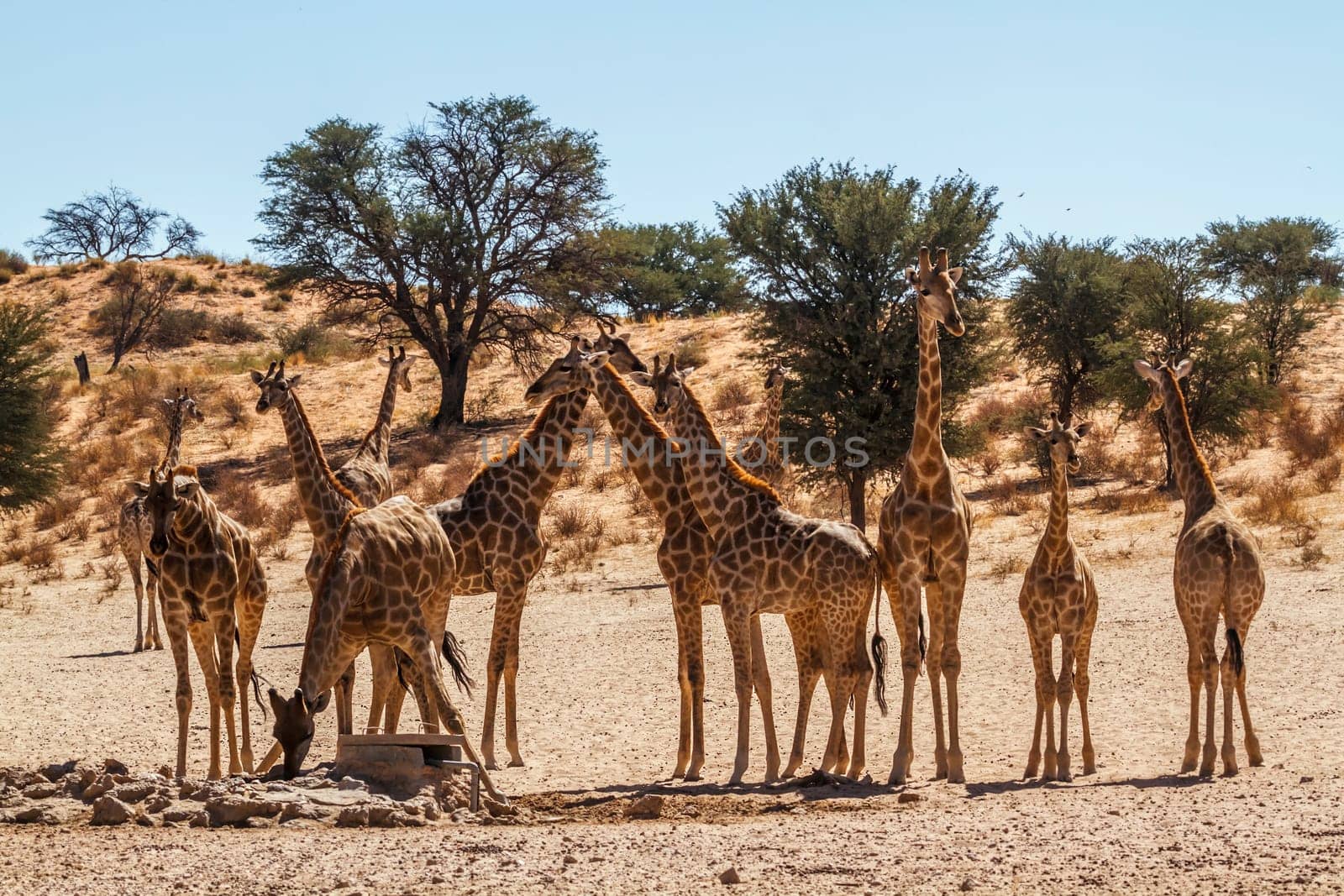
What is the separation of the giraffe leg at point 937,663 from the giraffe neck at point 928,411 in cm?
88

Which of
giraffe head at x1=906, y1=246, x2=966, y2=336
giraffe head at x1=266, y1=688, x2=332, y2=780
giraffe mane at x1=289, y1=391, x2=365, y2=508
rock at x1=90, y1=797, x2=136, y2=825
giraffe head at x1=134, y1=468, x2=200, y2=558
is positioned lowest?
rock at x1=90, y1=797, x2=136, y2=825

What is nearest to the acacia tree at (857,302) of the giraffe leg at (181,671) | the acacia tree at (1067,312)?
the acacia tree at (1067,312)

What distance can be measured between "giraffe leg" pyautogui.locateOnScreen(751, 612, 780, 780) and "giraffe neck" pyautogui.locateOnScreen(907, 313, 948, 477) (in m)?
1.67

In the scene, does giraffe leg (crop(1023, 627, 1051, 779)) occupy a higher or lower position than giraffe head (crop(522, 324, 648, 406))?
lower

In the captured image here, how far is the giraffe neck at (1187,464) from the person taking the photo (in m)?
11.8

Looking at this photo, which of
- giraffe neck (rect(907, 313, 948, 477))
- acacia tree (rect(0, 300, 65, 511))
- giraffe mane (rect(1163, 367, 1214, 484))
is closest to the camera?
giraffe neck (rect(907, 313, 948, 477))

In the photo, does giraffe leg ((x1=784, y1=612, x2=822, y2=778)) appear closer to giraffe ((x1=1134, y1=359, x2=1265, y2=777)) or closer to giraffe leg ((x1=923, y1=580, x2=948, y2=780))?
giraffe leg ((x1=923, y1=580, x2=948, y2=780))

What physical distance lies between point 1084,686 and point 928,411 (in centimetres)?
234

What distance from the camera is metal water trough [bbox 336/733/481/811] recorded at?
9.04m

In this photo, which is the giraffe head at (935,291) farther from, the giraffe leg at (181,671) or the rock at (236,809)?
the giraffe leg at (181,671)

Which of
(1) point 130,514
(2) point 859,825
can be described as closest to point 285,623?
(1) point 130,514

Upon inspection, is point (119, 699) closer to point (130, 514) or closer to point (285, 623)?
point (130, 514)

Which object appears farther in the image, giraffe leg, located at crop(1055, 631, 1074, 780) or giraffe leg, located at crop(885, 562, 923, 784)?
giraffe leg, located at crop(885, 562, 923, 784)

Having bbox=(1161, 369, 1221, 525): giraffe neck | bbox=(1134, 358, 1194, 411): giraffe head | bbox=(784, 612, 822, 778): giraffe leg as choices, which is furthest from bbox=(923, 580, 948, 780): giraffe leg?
bbox=(1134, 358, 1194, 411): giraffe head
